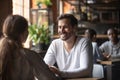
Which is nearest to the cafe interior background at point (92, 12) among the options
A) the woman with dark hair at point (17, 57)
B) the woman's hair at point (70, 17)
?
the woman's hair at point (70, 17)

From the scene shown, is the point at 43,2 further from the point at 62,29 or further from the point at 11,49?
the point at 11,49

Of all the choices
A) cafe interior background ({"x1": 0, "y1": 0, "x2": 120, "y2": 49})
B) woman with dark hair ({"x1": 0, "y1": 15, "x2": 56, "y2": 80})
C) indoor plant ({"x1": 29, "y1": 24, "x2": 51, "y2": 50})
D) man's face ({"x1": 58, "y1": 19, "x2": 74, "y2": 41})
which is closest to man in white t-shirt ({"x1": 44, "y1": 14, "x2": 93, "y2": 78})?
man's face ({"x1": 58, "y1": 19, "x2": 74, "y2": 41})

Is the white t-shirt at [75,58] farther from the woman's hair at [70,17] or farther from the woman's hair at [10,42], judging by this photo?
the woman's hair at [10,42]

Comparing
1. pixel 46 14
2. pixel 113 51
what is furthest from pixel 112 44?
pixel 46 14

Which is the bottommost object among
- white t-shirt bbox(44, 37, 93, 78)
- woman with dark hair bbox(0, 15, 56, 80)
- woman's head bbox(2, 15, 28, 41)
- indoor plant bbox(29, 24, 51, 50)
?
indoor plant bbox(29, 24, 51, 50)

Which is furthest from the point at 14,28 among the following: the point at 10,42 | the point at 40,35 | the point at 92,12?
the point at 92,12

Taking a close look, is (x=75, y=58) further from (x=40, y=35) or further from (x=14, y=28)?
(x=40, y=35)

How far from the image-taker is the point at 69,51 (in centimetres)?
320

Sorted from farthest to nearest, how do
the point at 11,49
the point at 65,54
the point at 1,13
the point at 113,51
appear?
the point at 113,51
the point at 1,13
the point at 65,54
the point at 11,49

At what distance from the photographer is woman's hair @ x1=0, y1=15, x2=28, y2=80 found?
209 centimetres

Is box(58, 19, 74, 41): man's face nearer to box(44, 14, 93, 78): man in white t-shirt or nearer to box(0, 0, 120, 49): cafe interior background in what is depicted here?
box(44, 14, 93, 78): man in white t-shirt

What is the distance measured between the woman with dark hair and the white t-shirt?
769 millimetres

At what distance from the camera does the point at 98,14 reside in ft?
35.8

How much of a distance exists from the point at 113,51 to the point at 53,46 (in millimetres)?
3388
